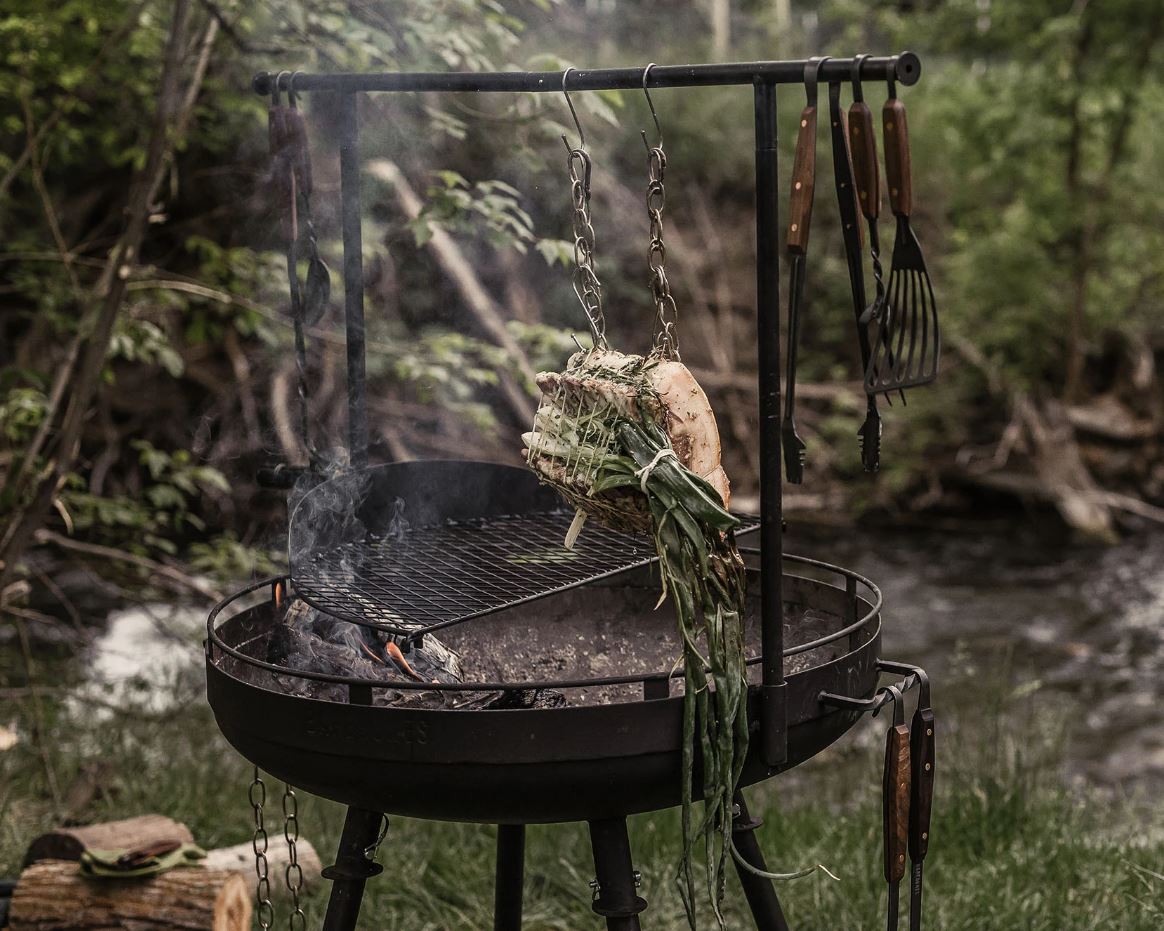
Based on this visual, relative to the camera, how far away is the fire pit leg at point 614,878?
217cm

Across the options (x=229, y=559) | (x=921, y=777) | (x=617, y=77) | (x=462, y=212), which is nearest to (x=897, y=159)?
(x=617, y=77)

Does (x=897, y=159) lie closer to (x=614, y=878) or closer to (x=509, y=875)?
(x=614, y=878)

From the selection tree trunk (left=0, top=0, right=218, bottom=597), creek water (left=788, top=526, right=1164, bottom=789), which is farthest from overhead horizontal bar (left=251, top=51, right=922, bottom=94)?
creek water (left=788, top=526, right=1164, bottom=789)

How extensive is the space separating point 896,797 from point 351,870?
1057 millimetres

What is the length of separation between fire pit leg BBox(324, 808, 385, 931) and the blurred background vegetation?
3.89 feet

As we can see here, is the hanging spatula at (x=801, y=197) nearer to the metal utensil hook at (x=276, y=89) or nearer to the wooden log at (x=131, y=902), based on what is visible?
the metal utensil hook at (x=276, y=89)

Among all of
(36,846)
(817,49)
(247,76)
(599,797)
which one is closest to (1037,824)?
(599,797)

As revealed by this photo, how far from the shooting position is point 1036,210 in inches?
396

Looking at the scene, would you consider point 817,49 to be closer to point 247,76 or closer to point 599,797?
point 247,76

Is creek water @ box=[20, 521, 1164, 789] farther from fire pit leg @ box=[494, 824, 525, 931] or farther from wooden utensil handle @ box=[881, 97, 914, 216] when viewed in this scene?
wooden utensil handle @ box=[881, 97, 914, 216]

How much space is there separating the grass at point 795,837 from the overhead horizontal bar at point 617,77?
2.27 meters

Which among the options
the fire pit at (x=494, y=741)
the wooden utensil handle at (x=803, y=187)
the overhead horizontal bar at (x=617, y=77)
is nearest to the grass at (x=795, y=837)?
the fire pit at (x=494, y=741)

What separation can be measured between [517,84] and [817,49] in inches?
611

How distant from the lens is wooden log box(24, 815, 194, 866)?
3.20 metres
